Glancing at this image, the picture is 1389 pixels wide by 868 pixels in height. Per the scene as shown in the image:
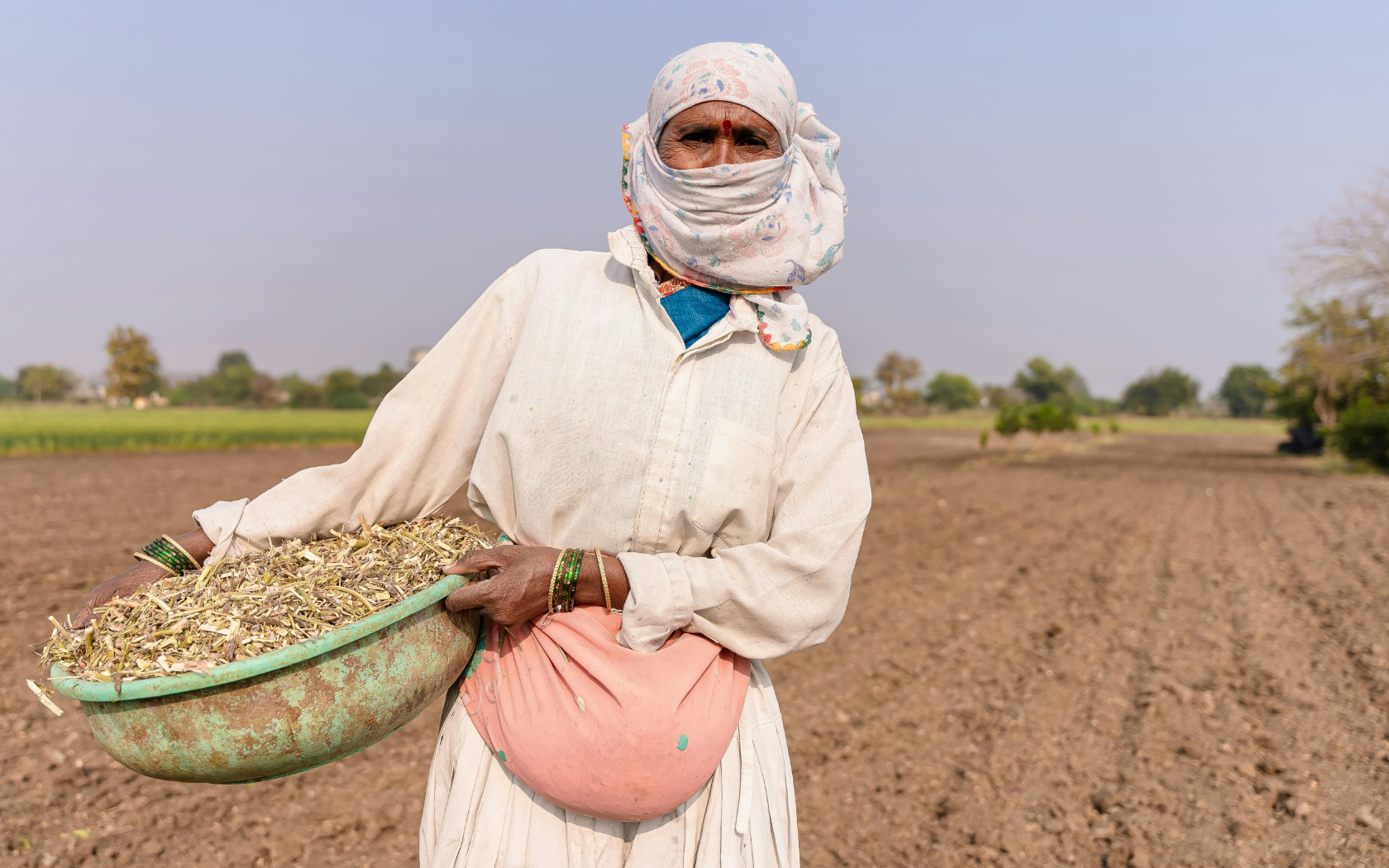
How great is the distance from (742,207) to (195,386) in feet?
269

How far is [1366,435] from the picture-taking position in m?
17.6

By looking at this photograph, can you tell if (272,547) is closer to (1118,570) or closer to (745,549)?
(745,549)

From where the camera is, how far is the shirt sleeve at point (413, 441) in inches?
59.7

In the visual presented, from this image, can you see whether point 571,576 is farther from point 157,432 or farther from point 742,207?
point 157,432

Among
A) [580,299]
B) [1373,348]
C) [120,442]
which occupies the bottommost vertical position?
[120,442]

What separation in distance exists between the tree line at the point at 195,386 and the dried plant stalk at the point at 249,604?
6000cm

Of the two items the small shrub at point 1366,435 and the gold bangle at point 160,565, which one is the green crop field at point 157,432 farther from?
the small shrub at point 1366,435

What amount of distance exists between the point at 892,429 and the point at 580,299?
47724 millimetres

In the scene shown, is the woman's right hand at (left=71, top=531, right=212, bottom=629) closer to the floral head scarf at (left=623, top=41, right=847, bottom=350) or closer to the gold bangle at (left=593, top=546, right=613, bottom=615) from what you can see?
the gold bangle at (left=593, top=546, right=613, bottom=615)

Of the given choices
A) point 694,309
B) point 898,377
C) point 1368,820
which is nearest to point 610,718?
point 694,309

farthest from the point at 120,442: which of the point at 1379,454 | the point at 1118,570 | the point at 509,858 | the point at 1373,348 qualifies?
the point at 1373,348

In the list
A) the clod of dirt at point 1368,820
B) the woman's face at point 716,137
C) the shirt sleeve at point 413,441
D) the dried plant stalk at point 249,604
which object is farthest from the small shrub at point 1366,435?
the dried plant stalk at point 249,604

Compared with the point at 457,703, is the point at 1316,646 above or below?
below

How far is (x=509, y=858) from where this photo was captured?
4.78ft
